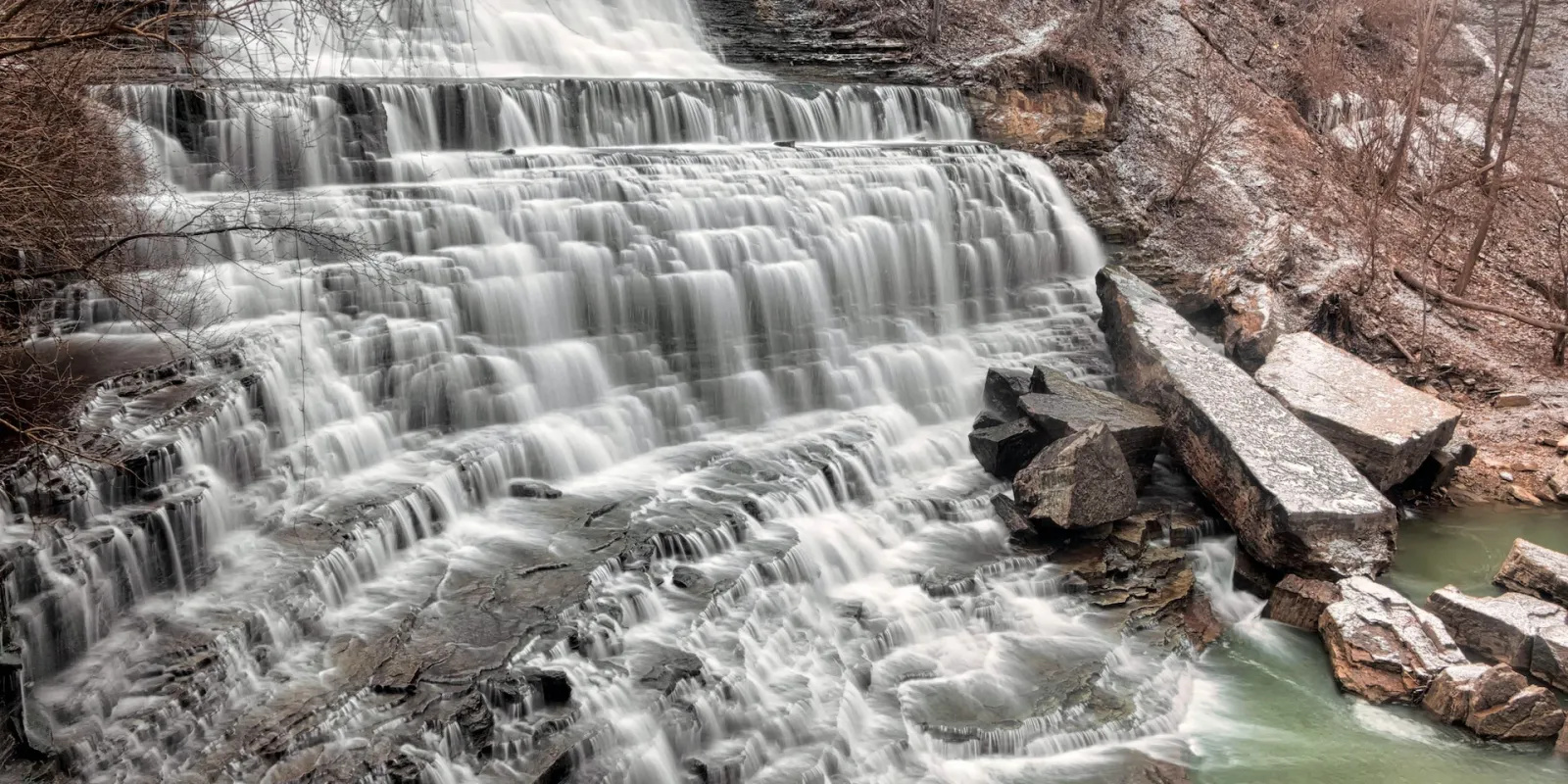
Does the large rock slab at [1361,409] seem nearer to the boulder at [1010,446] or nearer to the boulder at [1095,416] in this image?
the boulder at [1095,416]

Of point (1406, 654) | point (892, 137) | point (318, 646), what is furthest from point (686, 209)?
point (1406, 654)

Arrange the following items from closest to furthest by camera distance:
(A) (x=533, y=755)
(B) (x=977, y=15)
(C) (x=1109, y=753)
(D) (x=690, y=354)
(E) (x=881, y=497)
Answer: (A) (x=533, y=755), (C) (x=1109, y=753), (E) (x=881, y=497), (D) (x=690, y=354), (B) (x=977, y=15)

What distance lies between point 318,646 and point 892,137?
1244cm

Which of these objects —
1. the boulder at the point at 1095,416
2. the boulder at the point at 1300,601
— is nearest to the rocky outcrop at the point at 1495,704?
the boulder at the point at 1300,601

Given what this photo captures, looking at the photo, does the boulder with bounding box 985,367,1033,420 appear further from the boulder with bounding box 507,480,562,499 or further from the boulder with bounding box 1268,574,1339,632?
the boulder with bounding box 507,480,562,499

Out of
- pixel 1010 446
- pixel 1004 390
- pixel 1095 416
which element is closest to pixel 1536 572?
pixel 1095 416

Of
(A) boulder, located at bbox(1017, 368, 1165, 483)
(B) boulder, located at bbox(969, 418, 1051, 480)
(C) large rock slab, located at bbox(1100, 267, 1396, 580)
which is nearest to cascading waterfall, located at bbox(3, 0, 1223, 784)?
(B) boulder, located at bbox(969, 418, 1051, 480)

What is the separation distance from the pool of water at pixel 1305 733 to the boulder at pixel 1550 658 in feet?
3.33

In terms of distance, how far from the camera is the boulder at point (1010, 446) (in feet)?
34.6

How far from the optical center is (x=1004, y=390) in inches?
460

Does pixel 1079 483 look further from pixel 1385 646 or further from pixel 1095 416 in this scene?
pixel 1385 646

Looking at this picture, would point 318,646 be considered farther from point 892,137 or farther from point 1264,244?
point 1264,244

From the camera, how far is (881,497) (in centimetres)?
1021

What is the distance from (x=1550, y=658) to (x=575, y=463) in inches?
328
